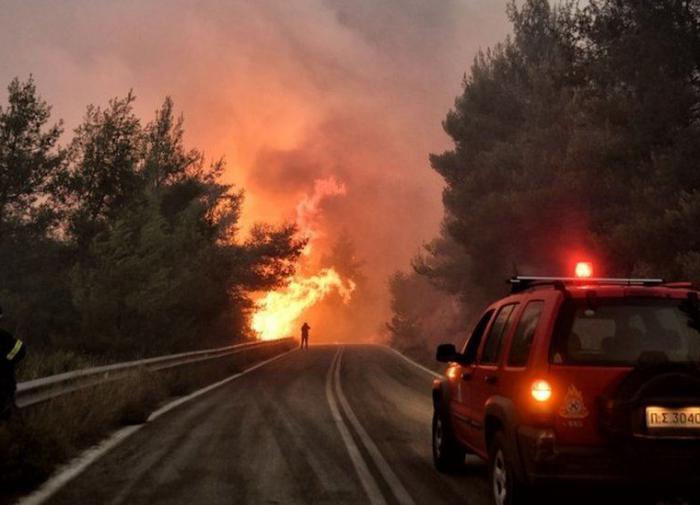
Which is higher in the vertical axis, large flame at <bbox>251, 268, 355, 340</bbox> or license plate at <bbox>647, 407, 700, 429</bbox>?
large flame at <bbox>251, 268, 355, 340</bbox>

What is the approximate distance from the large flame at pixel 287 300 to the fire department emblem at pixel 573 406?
36339mm

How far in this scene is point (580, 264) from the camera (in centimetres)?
852

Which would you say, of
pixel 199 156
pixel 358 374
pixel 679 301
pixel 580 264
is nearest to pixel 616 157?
pixel 358 374

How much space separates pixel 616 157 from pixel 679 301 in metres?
17.2

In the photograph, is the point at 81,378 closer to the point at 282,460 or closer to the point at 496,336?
the point at 282,460

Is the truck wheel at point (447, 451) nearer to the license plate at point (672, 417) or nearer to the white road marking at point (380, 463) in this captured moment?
the white road marking at point (380, 463)

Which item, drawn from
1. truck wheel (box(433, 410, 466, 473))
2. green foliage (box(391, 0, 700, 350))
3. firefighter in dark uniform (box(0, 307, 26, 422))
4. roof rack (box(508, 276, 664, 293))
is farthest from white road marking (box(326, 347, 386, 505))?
green foliage (box(391, 0, 700, 350))

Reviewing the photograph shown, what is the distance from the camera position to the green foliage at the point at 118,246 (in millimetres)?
25438

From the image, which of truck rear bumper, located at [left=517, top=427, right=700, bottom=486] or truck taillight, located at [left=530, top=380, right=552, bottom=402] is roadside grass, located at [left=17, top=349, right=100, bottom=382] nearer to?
truck taillight, located at [left=530, top=380, right=552, bottom=402]

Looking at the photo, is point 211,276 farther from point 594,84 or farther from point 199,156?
point 594,84

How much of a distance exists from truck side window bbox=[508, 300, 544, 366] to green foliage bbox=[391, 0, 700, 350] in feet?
36.8

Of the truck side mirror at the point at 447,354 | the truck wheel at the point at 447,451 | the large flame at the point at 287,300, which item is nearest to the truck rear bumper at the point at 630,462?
the truck side mirror at the point at 447,354

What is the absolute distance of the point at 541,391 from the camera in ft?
15.9

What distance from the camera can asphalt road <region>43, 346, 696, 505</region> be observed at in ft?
21.6
